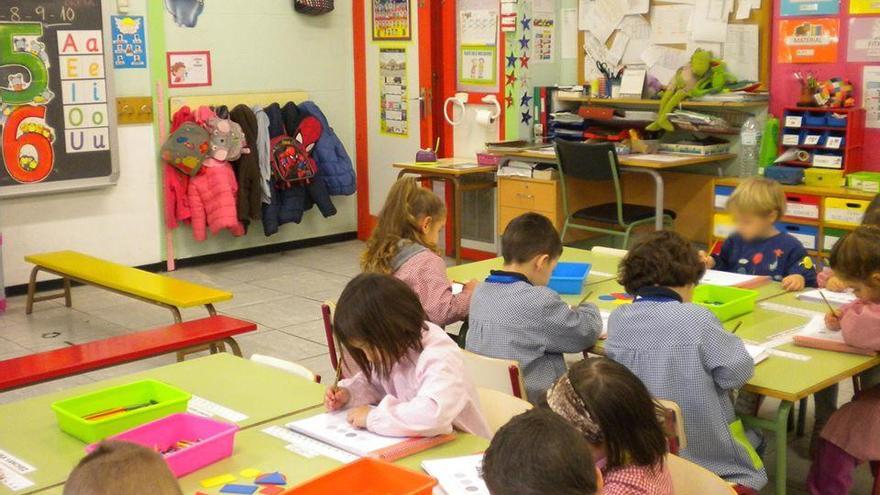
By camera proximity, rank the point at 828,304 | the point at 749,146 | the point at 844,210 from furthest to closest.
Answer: the point at 749,146
the point at 844,210
the point at 828,304

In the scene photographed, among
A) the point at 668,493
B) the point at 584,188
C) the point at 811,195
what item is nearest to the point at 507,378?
the point at 668,493

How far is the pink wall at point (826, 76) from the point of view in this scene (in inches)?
231

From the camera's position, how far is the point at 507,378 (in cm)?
286

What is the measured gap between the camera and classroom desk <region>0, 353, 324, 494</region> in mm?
2326

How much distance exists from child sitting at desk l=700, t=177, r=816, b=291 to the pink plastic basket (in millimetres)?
2202

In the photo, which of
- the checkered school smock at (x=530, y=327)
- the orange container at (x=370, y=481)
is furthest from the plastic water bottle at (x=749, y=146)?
the orange container at (x=370, y=481)

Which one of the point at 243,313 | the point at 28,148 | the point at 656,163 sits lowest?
the point at 243,313

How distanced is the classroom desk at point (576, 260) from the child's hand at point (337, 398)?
153 centimetres

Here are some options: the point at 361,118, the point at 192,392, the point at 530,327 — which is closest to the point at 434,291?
the point at 530,327

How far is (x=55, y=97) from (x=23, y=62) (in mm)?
283

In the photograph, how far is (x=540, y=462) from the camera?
1560 millimetres

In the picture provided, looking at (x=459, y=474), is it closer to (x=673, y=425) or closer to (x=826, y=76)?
(x=673, y=425)

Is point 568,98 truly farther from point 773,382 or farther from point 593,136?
point 773,382

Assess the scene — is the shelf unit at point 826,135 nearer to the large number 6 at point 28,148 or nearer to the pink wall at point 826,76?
the pink wall at point 826,76
